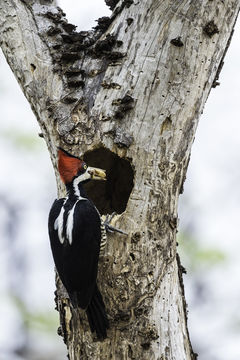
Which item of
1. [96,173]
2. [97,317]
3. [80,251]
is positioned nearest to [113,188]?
[96,173]

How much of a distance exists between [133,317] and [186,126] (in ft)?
3.59

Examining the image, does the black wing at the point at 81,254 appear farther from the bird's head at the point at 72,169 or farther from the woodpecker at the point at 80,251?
the bird's head at the point at 72,169

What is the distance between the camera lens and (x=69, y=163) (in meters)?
3.44

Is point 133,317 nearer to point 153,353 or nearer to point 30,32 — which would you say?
point 153,353

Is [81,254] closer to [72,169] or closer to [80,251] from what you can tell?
[80,251]

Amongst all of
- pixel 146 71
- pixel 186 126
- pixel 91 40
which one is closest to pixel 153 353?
pixel 186 126

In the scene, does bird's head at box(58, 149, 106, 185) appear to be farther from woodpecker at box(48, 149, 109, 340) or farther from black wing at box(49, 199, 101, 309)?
black wing at box(49, 199, 101, 309)

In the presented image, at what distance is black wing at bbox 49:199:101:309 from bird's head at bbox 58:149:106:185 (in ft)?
0.71

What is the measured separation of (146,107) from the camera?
11.5 feet

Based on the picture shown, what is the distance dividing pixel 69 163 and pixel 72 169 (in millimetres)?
43

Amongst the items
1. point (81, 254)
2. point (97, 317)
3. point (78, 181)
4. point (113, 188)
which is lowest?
point (97, 317)

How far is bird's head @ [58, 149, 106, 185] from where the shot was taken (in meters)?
3.43

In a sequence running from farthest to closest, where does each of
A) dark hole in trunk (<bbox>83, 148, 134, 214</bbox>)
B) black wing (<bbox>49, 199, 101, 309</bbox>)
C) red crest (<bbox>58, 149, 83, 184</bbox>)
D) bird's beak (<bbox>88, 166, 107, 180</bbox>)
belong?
dark hole in trunk (<bbox>83, 148, 134, 214</bbox>)
bird's beak (<bbox>88, 166, 107, 180</bbox>)
red crest (<bbox>58, 149, 83, 184</bbox>)
black wing (<bbox>49, 199, 101, 309</bbox>)

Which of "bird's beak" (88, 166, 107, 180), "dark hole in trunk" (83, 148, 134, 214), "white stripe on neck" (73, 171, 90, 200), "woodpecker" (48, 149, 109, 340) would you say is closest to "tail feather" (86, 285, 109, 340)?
"woodpecker" (48, 149, 109, 340)
